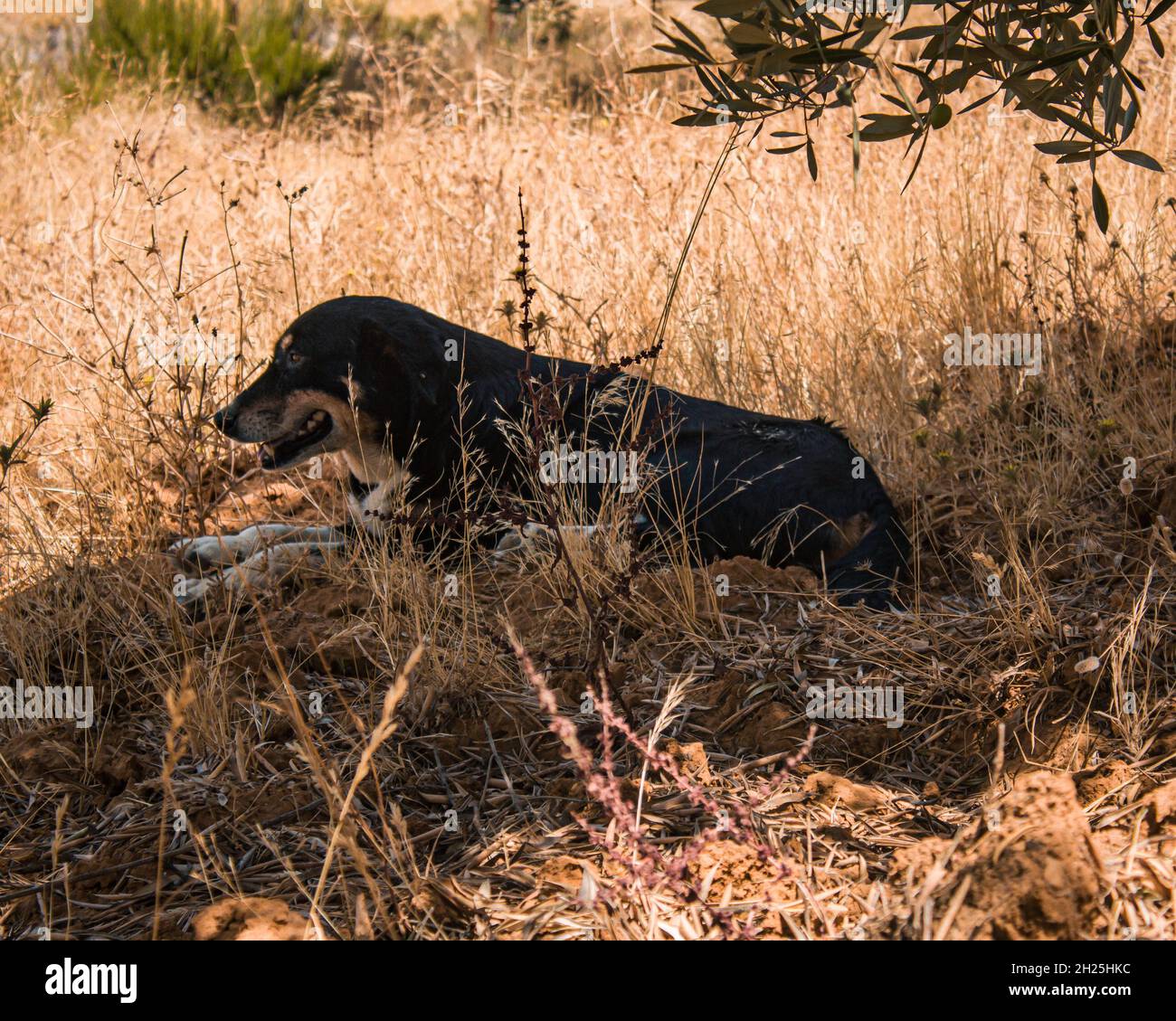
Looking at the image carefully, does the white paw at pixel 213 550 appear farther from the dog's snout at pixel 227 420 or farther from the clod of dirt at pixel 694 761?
the clod of dirt at pixel 694 761

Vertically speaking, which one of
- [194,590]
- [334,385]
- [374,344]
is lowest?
[194,590]

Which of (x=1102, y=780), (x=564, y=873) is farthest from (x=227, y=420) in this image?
(x=1102, y=780)

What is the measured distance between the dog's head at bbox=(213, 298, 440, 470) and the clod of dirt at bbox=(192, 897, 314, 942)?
2421mm

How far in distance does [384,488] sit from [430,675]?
62.4 inches

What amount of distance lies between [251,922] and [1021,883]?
1.35 metres

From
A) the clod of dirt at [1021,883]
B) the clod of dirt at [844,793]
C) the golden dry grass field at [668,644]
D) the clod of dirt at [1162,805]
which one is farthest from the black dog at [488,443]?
the clod of dirt at [1021,883]

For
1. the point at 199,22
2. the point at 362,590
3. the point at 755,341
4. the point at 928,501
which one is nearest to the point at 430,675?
the point at 362,590

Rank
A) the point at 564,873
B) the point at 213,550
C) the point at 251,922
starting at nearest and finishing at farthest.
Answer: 1. the point at 251,922
2. the point at 564,873
3. the point at 213,550

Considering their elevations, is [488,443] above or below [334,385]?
below

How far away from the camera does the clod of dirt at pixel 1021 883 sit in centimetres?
193

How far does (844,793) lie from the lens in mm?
2619

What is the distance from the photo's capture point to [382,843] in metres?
2.54

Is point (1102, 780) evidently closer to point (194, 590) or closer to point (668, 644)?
point (668, 644)
